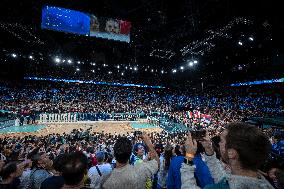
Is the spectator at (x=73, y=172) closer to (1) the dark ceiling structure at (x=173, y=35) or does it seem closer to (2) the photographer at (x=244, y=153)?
(2) the photographer at (x=244, y=153)

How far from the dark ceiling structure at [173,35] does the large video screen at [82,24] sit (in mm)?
1073

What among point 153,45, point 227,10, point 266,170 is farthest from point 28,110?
point 266,170

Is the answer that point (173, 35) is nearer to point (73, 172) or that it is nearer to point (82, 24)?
point (82, 24)

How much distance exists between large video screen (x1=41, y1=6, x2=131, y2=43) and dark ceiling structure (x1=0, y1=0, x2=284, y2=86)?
107 cm

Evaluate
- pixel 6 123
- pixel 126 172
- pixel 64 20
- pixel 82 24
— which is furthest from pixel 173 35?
pixel 126 172

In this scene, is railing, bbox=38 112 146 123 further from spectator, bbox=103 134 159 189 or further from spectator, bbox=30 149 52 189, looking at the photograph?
spectator, bbox=103 134 159 189

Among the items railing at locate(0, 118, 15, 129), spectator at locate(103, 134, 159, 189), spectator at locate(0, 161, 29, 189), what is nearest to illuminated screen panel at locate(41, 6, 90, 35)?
railing at locate(0, 118, 15, 129)

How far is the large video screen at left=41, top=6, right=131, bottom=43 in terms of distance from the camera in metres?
19.5

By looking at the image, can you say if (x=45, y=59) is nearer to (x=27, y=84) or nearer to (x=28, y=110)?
(x=27, y=84)

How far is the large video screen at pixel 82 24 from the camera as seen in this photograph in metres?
19.5

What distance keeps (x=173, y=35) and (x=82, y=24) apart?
1023 cm

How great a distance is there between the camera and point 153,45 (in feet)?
106

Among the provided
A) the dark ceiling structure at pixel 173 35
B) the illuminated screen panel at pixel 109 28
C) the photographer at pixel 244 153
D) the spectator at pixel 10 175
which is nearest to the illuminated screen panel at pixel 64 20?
the illuminated screen panel at pixel 109 28

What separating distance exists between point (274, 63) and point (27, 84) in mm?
36928
